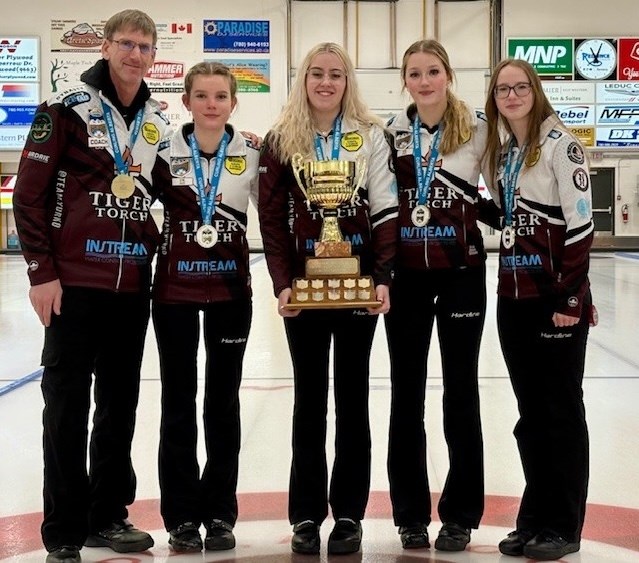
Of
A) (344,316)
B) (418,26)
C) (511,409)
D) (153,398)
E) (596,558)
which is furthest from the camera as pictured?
(418,26)

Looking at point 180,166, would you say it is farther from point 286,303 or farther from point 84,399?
point 84,399

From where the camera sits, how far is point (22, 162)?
2.70m

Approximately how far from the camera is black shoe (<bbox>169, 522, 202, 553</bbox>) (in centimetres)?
277

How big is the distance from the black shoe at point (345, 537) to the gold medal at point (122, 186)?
49.7 inches

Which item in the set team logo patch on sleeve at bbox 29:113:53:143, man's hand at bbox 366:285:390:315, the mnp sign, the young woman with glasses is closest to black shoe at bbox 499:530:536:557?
the young woman with glasses

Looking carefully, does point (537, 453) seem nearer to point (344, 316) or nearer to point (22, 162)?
point (344, 316)

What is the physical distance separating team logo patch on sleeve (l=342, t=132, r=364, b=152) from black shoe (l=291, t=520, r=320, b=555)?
4.06ft

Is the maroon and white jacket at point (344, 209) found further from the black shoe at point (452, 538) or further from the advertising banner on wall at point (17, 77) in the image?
the advertising banner on wall at point (17, 77)

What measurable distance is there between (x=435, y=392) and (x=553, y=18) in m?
16.4

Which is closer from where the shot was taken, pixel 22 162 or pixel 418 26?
pixel 22 162

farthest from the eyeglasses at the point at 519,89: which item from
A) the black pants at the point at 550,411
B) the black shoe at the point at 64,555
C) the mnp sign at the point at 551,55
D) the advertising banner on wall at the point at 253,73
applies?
the mnp sign at the point at 551,55

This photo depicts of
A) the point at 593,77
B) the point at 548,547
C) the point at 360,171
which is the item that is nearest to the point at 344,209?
the point at 360,171

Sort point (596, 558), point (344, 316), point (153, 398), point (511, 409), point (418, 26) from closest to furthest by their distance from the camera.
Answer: point (596, 558), point (344, 316), point (511, 409), point (153, 398), point (418, 26)

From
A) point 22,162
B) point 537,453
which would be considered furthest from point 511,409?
point 22,162
